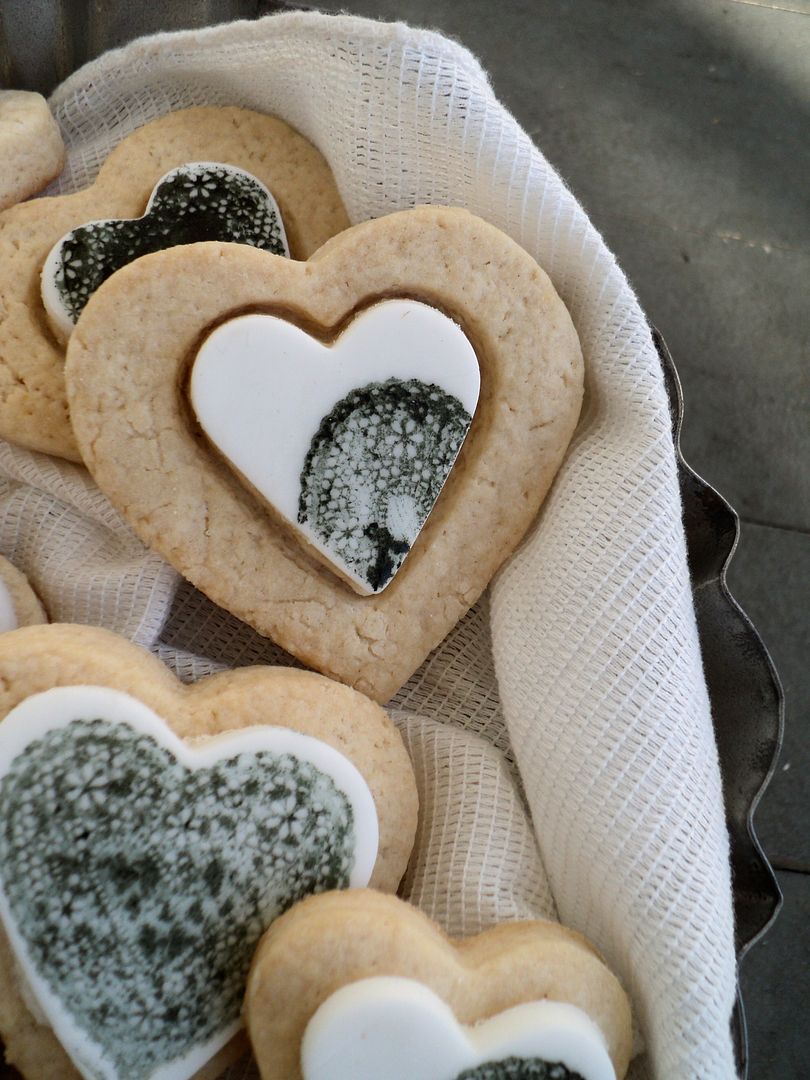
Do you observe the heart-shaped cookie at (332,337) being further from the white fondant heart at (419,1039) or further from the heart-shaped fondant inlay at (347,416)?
the white fondant heart at (419,1039)

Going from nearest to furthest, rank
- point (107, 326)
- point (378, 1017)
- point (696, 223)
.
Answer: point (378, 1017) < point (107, 326) < point (696, 223)

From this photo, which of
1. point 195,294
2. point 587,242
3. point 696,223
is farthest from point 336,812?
point 696,223

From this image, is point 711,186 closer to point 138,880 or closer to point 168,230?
point 168,230

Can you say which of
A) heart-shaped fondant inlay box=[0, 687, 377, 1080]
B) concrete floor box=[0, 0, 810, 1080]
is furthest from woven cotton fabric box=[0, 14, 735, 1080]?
concrete floor box=[0, 0, 810, 1080]

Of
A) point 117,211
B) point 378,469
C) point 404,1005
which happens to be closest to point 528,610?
point 378,469

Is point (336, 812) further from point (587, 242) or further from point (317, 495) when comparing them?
point (587, 242)

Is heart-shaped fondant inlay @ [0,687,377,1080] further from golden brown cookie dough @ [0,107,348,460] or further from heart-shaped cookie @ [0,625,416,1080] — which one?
golden brown cookie dough @ [0,107,348,460]
